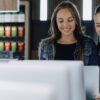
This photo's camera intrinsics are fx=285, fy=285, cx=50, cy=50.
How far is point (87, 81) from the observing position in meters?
1.54

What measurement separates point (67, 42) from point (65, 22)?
31cm

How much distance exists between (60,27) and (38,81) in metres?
2.61

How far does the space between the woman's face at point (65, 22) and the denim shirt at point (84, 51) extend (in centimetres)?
23

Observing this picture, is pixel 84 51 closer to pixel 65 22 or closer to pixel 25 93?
pixel 65 22

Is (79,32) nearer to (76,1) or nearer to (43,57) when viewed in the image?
(43,57)

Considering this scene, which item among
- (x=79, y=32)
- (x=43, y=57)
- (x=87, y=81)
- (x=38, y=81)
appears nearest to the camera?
(x=38, y=81)

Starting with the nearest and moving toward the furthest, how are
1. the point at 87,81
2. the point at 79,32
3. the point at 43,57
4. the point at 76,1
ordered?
the point at 87,81 → the point at 43,57 → the point at 79,32 → the point at 76,1

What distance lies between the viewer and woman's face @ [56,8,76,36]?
3090mm

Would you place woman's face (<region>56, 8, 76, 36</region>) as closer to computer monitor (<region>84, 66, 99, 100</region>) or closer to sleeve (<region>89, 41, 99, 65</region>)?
sleeve (<region>89, 41, 99, 65</region>)

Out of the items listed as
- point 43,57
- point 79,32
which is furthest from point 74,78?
point 79,32

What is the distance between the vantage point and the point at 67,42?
300 cm

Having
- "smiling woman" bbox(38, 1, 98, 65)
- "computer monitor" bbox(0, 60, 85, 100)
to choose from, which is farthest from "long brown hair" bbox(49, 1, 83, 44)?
"computer monitor" bbox(0, 60, 85, 100)

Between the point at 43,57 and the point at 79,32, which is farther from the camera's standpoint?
the point at 79,32

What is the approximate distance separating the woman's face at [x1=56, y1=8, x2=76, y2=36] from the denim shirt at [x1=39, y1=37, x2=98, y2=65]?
23 centimetres
